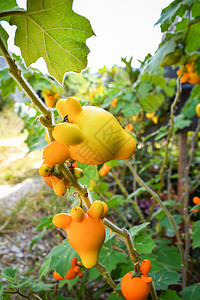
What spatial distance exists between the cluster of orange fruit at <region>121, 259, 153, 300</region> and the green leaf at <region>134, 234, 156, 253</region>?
0.08m

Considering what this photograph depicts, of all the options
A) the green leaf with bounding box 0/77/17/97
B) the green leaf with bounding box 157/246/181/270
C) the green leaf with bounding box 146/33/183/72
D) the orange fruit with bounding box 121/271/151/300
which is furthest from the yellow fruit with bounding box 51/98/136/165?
the green leaf with bounding box 157/246/181/270

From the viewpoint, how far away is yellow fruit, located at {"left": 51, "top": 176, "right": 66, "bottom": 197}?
33cm

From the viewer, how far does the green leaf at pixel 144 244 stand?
1.74ft

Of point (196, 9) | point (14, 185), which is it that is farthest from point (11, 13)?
point (14, 185)

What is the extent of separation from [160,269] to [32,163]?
2.51m

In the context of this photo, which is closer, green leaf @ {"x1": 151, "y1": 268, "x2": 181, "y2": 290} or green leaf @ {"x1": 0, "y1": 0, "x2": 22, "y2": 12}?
green leaf @ {"x1": 0, "y1": 0, "x2": 22, "y2": 12}

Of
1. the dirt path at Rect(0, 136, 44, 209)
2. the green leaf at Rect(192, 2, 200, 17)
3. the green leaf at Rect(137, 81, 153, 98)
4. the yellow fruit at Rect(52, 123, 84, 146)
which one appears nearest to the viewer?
the yellow fruit at Rect(52, 123, 84, 146)

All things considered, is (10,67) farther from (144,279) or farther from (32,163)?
(32,163)

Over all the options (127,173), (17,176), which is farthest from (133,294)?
(17,176)

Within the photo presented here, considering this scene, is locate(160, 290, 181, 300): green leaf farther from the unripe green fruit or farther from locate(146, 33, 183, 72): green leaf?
locate(146, 33, 183, 72): green leaf

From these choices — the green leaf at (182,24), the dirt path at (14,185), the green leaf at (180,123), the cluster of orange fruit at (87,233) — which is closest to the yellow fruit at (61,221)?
the cluster of orange fruit at (87,233)

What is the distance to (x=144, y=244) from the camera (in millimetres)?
555

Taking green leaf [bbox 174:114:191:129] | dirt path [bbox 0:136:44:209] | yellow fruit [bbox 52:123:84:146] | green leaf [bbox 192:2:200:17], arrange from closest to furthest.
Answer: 1. yellow fruit [bbox 52:123:84:146]
2. green leaf [bbox 192:2:200:17]
3. green leaf [bbox 174:114:191:129]
4. dirt path [bbox 0:136:44:209]

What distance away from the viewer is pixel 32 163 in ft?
9.82
